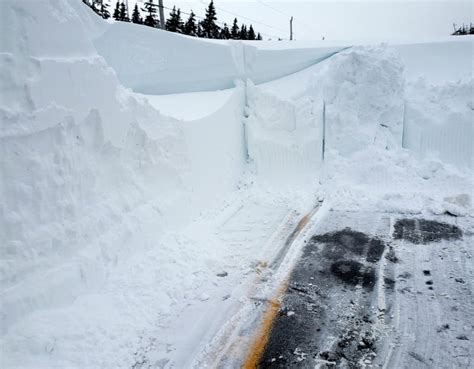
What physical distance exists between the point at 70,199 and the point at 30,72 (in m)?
1.28

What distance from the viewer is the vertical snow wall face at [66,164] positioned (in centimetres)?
346

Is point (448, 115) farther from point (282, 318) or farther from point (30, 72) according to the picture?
point (30, 72)

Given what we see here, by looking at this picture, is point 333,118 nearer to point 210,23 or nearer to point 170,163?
point 170,163

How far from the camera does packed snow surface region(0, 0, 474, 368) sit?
3547mm

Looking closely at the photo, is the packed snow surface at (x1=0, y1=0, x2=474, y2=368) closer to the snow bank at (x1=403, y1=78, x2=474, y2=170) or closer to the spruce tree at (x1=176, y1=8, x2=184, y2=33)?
the snow bank at (x1=403, y1=78, x2=474, y2=170)

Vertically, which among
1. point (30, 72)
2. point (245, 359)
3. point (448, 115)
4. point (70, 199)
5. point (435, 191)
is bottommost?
point (245, 359)

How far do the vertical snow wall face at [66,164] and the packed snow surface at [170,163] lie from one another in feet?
0.05

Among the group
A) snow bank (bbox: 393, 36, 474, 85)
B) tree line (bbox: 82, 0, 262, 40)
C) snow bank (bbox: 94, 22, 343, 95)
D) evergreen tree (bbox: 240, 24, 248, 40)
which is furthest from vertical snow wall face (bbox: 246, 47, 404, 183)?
evergreen tree (bbox: 240, 24, 248, 40)

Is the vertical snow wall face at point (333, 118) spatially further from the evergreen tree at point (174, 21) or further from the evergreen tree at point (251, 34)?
the evergreen tree at point (251, 34)

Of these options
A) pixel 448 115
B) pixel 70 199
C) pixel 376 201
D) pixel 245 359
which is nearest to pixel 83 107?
pixel 70 199

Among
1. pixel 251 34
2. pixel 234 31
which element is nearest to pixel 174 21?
pixel 234 31

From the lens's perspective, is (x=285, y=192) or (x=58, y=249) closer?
(x=58, y=249)

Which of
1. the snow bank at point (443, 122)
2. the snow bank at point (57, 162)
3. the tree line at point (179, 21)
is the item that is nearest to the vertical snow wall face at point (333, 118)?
the snow bank at point (443, 122)

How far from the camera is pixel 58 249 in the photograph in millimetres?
3852
